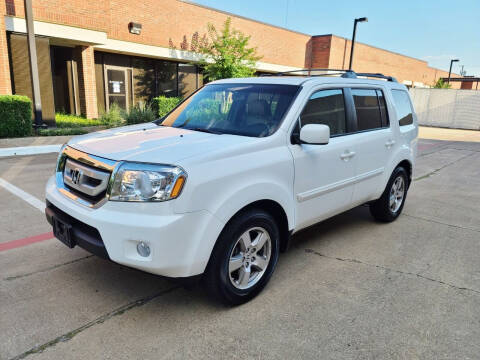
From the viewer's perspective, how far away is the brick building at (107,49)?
12.9 meters

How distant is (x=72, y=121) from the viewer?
1458 cm

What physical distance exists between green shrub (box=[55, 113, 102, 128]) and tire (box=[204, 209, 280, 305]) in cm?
1198

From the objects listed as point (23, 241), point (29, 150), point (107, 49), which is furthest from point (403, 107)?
point (107, 49)

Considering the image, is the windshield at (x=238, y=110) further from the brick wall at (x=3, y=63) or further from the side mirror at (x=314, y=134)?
the brick wall at (x=3, y=63)

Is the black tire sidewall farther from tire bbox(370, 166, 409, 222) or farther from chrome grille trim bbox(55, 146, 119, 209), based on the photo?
chrome grille trim bbox(55, 146, 119, 209)

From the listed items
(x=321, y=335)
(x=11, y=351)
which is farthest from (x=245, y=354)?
(x=11, y=351)

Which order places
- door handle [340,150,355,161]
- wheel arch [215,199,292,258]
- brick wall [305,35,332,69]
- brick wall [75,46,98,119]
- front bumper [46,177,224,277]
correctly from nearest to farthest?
front bumper [46,177,224,277], wheel arch [215,199,292,258], door handle [340,150,355,161], brick wall [75,46,98,119], brick wall [305,35,332,69]

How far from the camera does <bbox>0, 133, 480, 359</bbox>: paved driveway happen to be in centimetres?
257

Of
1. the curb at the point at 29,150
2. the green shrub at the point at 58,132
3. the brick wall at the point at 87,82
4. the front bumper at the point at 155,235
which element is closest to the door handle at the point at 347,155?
the front bumper at the point at 155,235

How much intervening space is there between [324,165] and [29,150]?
27.7 feet

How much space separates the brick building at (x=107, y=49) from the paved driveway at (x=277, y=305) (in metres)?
10.1

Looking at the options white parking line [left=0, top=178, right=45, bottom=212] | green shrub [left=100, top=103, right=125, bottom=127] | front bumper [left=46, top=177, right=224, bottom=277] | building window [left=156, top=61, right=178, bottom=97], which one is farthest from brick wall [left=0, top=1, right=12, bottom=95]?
front bumper [left=46, top=177, right=224, bottom=277]

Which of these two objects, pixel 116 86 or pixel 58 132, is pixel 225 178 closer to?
pixel 58 132

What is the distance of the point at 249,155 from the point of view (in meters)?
2.96
